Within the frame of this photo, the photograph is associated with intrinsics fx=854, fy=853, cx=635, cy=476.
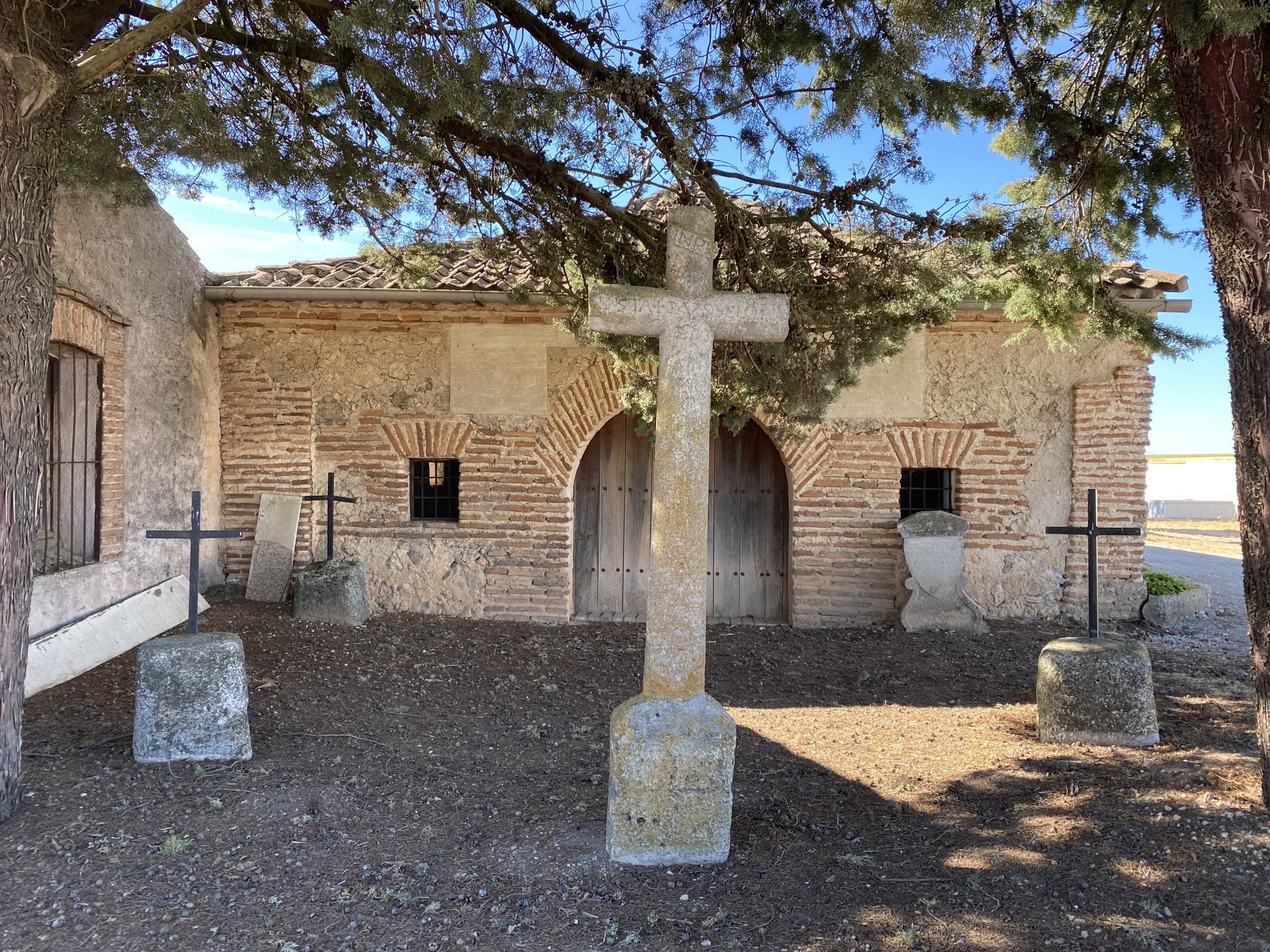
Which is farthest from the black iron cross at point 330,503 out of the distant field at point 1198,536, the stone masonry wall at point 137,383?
the distant field at point 1198,536

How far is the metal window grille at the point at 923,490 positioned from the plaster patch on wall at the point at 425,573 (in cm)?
404

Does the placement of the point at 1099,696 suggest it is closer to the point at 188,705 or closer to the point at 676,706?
the point at 676,706

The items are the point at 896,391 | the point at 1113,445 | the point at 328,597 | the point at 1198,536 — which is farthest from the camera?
the point at 1198,536

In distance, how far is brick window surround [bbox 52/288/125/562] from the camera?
19.8 feet

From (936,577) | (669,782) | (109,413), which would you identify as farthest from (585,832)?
(109,413)

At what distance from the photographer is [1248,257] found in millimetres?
3658

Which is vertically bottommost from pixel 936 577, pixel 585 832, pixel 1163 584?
pixel 585 832

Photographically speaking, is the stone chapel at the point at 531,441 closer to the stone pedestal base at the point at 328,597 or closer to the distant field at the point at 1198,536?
the stone pedestal base at the point at 328,597

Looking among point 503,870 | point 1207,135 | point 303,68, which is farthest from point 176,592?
point 1207,135

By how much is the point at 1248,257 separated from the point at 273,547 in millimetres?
7487

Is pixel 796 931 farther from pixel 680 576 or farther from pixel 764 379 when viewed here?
pixel 764 379

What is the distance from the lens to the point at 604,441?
333 inches

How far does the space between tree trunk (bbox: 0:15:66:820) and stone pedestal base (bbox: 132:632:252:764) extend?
0.53 meters

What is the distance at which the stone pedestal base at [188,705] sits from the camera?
4.08 metres
